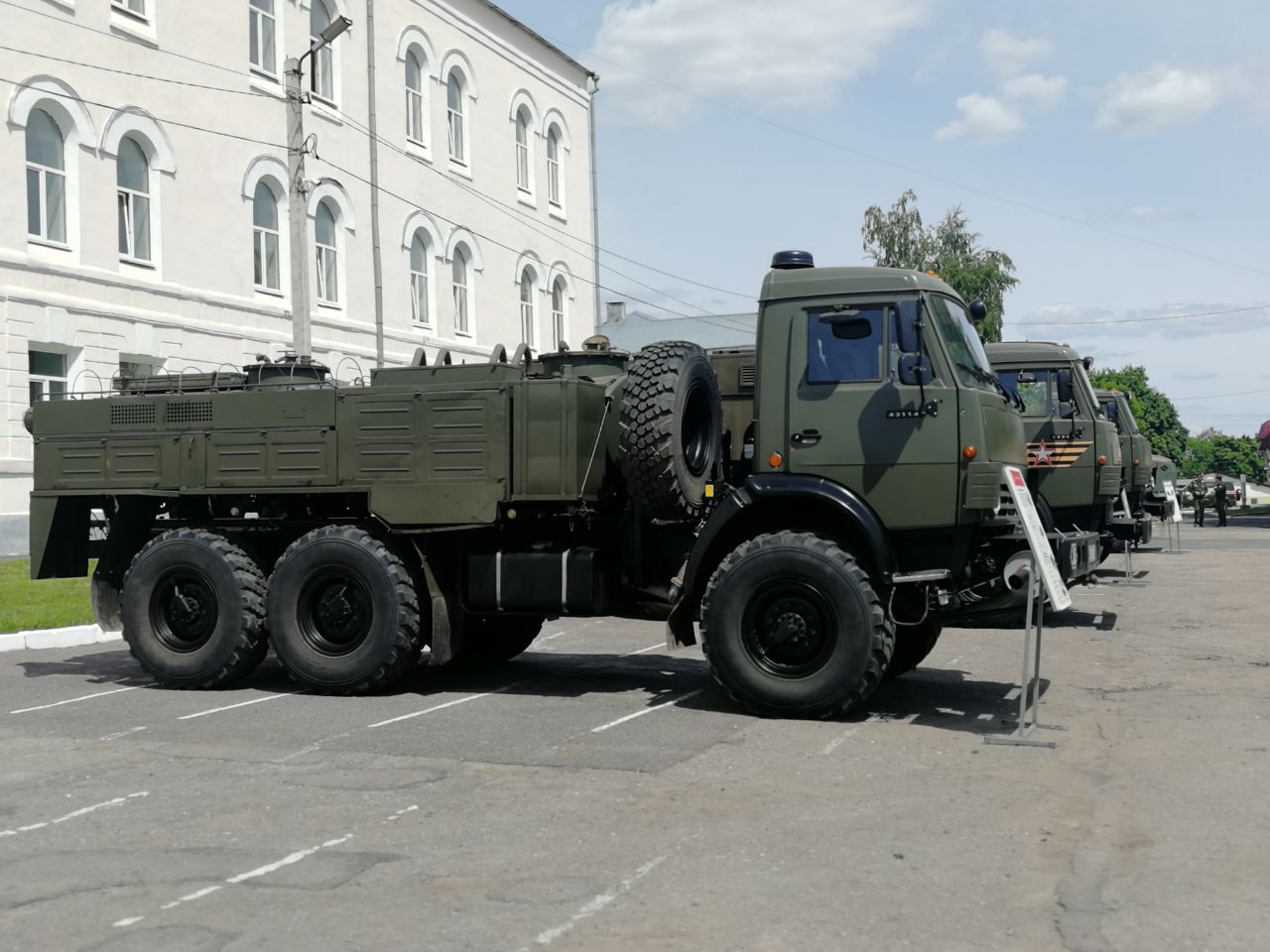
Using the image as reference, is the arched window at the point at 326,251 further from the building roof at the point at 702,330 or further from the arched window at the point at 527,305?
the building roof at the point at 702,330

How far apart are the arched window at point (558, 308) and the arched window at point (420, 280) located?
6.70 metres

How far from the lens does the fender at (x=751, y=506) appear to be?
30.1 ft

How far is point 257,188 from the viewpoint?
93.8 ft

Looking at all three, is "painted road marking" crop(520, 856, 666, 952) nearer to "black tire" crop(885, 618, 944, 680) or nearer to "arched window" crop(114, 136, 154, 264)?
"black tire" crop(885, 618, 944, 680)

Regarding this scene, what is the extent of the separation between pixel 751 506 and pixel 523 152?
3182cm

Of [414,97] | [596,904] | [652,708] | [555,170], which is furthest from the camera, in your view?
[555,170]

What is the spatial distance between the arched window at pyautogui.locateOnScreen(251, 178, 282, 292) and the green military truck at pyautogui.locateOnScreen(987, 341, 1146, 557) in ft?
54.9

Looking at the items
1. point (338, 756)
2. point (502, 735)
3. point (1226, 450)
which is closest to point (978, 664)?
point (502, 735)

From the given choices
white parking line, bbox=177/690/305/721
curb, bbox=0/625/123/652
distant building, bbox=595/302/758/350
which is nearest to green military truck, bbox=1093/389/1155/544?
white parking line, bbox=177/690/305/721

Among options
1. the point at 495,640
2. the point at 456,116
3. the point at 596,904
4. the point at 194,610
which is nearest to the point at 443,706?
the point at 495,640

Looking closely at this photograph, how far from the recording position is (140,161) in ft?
84.2

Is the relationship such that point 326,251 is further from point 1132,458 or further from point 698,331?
point 698,331

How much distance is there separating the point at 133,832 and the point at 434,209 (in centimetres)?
2965

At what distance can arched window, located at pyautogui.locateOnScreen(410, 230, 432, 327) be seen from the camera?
112 ft
